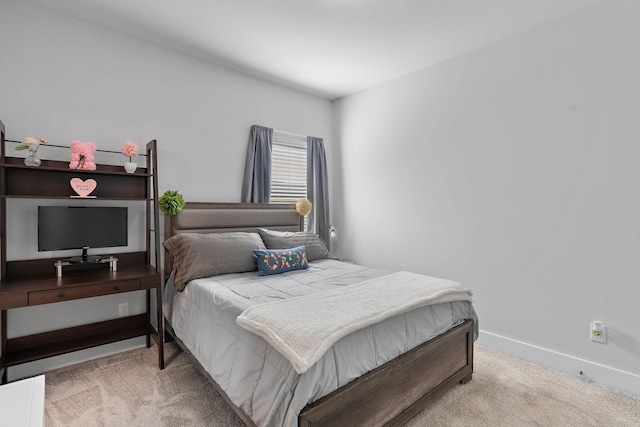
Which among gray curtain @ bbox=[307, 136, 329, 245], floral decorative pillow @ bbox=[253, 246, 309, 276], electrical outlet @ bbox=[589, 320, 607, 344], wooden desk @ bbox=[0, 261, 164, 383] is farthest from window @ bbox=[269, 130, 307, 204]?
electrical outlet @ bbox=[589, 320, 607, 344]

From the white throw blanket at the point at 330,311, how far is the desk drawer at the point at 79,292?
1179 millimetres

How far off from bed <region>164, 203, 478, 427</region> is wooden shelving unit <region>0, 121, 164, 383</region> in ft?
0.91

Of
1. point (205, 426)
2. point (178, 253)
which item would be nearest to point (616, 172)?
point (205, 426)

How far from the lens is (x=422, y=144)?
139 inches

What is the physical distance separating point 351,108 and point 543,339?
3.31m

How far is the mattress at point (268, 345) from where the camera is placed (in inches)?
55.3

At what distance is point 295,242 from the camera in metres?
3.22

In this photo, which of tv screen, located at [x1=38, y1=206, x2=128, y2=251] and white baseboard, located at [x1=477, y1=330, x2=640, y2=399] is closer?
white baseboard, located at [x1=477, y1=330, x2=640, y2=399]

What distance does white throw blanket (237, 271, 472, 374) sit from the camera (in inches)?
56.1

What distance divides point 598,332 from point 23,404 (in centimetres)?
333

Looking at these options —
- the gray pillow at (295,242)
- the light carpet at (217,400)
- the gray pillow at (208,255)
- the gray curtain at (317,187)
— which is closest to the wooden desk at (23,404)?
the light carpet at (217,400)

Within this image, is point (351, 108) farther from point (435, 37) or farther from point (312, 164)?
point (435, 37)

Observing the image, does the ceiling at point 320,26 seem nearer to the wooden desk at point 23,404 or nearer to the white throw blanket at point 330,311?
the white throw blanket at point 330,311

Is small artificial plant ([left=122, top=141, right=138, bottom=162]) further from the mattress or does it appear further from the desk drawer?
the mattress
